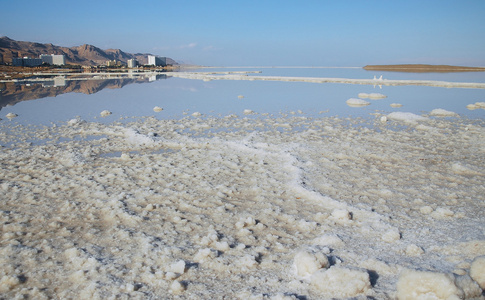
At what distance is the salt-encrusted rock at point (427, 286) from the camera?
1525mm

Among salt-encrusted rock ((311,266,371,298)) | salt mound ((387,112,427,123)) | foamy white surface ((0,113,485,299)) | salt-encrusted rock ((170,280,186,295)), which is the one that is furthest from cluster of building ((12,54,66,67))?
salt-encrusted rock ((311,266,371,298))

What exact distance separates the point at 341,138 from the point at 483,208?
2982 millimetres

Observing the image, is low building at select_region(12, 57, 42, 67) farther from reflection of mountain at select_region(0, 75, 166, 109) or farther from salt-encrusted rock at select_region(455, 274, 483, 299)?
salt-encrusted rock at select_region(455, 274, 483, 299)

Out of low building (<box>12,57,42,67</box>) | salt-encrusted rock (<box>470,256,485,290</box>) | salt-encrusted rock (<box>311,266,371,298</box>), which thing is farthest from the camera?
low building (<box>12,57,42,67</box>)

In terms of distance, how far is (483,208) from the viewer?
300 cm

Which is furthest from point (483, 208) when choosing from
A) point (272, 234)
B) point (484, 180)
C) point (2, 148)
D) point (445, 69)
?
point (445, 69)

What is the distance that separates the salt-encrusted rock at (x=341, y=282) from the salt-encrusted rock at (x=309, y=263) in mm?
54

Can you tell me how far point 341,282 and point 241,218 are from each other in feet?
3.73

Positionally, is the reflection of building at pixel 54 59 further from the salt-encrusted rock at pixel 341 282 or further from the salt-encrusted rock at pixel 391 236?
the salt-encrusted rock at pixel 341 282

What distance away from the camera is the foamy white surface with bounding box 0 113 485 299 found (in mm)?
1920

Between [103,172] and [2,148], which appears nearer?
[103,172]

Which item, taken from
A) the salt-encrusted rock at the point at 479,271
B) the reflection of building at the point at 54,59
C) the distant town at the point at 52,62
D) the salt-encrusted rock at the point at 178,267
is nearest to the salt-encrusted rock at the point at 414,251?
the salt-encrusted rock at the point at 479,271

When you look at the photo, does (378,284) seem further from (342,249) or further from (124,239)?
(124,239)

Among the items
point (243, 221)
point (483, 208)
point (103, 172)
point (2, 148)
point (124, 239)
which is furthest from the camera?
point (2, 148)
